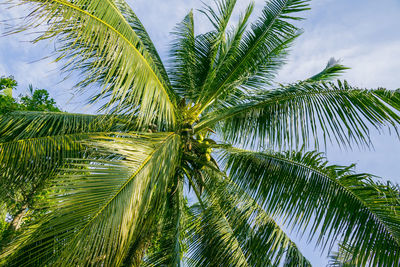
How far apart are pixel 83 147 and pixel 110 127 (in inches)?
19.4

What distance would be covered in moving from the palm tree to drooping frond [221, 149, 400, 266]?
0.01m

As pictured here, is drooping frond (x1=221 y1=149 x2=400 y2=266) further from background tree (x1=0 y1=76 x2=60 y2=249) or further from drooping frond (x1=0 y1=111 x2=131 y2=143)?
background tree (x1=0 y1=76 x2=60 y2=249)

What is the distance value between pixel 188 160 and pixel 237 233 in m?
1.15

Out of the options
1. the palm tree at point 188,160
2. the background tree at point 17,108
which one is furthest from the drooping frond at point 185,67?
the background tree at point 17,108

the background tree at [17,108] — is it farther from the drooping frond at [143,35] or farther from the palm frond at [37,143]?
the drooping frond at [143,35]

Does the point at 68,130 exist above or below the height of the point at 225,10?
below

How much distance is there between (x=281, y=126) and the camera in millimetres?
4871

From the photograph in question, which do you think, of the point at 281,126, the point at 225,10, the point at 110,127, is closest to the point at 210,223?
the point at 281,126

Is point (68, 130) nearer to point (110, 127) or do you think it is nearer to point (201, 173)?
point (110, 127)

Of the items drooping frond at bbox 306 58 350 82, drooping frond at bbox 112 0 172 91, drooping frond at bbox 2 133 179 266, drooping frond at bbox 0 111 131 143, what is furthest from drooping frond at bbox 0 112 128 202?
drooping frond at bbox 306 58 350 82

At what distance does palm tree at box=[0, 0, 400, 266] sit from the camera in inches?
128

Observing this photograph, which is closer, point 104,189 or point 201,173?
point 104,189

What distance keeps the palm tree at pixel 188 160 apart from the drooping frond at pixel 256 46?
2 cm

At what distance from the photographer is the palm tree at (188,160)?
3.25 m
